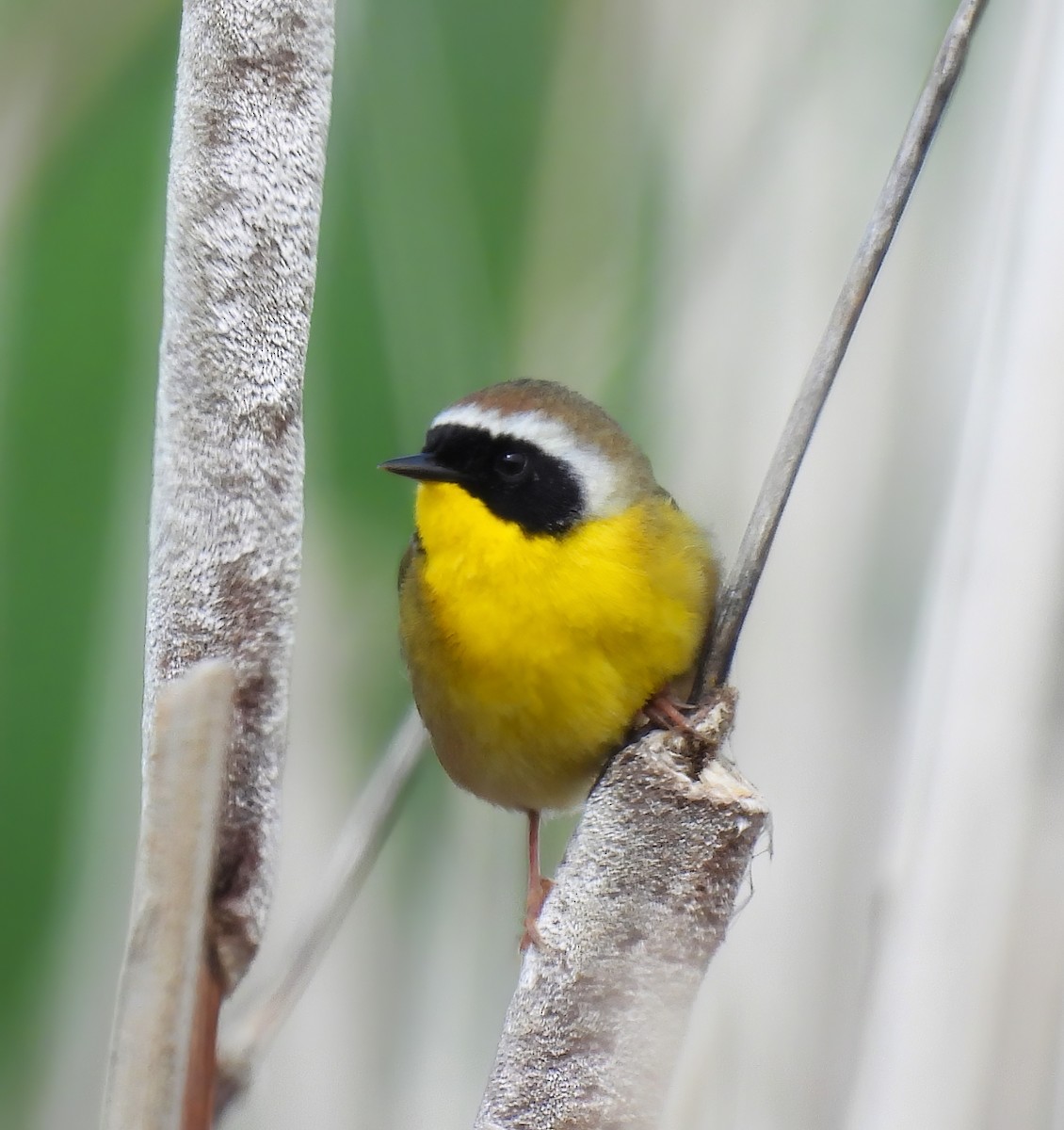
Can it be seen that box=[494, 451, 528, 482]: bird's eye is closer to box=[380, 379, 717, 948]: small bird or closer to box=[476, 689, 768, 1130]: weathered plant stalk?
box=[380, 379, 717, 948]: small bird

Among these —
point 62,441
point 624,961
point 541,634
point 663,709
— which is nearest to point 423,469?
point 541,634

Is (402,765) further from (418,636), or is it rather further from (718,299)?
(718,299)

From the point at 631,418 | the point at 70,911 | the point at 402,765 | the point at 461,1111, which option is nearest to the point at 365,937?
the point at 461,1111

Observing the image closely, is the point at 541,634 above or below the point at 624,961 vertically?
above

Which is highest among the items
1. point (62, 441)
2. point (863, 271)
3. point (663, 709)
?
point (863, 271)

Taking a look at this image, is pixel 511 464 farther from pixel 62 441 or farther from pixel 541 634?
pixel 62 441

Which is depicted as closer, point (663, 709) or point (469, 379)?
point (663, 709)
